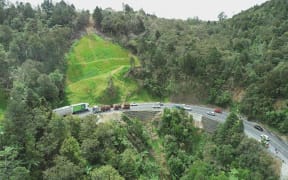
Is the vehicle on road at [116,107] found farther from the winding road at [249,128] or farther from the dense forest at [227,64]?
the dense forest at [227,64]

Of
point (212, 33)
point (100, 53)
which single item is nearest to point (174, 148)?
point (100, 53)

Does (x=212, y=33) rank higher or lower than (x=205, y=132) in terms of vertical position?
higher

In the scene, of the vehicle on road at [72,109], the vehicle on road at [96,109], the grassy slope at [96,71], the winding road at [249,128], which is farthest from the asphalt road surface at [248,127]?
the grassy slope at [96,71]

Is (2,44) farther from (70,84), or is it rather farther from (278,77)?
(278,77)

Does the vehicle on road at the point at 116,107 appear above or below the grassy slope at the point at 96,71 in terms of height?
below

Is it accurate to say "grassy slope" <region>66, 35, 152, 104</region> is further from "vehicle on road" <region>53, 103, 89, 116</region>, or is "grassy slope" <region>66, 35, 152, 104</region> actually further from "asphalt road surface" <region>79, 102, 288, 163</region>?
"vehicle on road" <region>53, 103, 89, 116</region>

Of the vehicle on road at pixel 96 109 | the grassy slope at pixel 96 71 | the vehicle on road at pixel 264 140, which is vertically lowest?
the vehicle on road at pixel 96 109

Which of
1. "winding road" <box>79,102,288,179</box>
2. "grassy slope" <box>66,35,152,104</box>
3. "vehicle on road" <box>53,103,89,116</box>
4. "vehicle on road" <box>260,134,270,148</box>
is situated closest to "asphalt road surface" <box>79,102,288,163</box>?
"winding road" <box>79,102,288,179</box>
